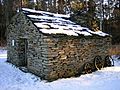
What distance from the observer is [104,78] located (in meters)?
10.3

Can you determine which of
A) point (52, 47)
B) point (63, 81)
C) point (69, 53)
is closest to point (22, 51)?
point (69, 53)

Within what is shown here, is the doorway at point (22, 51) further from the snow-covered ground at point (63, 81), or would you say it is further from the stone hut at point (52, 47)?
the snow-covered ground at point (63, 81)

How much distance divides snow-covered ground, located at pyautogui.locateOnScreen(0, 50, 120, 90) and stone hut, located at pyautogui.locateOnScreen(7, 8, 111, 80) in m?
0.57

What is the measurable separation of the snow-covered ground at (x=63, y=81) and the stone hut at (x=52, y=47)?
1.86 feet

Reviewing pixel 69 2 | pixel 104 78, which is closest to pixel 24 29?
pixel 104 78

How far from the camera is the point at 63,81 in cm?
989

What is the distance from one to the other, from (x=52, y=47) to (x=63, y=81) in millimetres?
1563

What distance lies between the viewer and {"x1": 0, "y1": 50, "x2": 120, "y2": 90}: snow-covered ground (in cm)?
885

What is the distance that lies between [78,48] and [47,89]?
3481 mm

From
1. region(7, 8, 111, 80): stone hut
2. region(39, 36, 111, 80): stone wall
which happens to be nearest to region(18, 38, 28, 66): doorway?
region(7, 8, 111, 80): stone hut

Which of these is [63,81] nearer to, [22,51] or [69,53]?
[69,53]

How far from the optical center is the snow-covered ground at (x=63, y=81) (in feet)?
29.0

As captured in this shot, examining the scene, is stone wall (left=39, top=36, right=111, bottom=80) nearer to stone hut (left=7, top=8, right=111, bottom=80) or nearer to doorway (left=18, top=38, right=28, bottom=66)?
stone hut (left=7, top=8, right=111, bottom=80)

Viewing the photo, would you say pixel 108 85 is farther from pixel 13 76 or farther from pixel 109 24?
pixel 109 24
